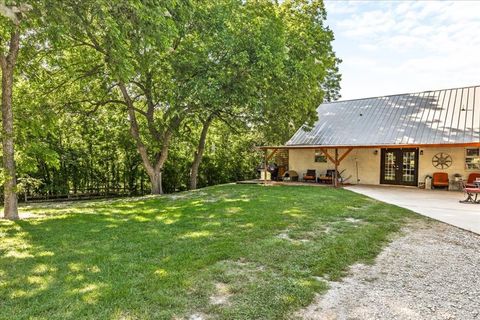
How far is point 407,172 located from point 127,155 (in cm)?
1334

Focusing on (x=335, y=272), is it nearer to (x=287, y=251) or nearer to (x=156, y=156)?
(x=287, y=251)

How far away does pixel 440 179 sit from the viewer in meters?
13.2

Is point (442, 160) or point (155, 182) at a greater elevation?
point (442, 160)

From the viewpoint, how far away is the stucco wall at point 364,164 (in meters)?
12.9

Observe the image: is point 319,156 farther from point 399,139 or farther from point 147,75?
point 147,75

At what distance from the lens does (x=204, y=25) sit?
9328mm

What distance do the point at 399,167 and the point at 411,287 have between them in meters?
12.1

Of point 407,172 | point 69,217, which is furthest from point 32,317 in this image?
point 407,172

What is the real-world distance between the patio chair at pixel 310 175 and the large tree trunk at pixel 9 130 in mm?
12342

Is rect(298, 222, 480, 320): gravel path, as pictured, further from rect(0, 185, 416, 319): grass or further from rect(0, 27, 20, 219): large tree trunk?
rect(0, 27, 20, 219): large tree trunk

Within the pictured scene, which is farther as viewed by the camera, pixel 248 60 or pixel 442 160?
pixel 442 160

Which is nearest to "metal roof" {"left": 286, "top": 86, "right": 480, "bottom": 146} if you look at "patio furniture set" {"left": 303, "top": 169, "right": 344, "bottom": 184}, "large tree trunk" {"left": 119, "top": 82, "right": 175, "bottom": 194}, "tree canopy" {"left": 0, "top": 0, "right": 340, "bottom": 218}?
"tree canopy" {"left": 0, "top": 0, "right": 340, "bottom": 218}

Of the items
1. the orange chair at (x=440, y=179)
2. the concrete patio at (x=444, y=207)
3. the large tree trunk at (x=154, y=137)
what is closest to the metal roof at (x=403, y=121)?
the orange chair at (x=440, y=179)

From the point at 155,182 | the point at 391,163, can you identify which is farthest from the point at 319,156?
the point at 155,182
